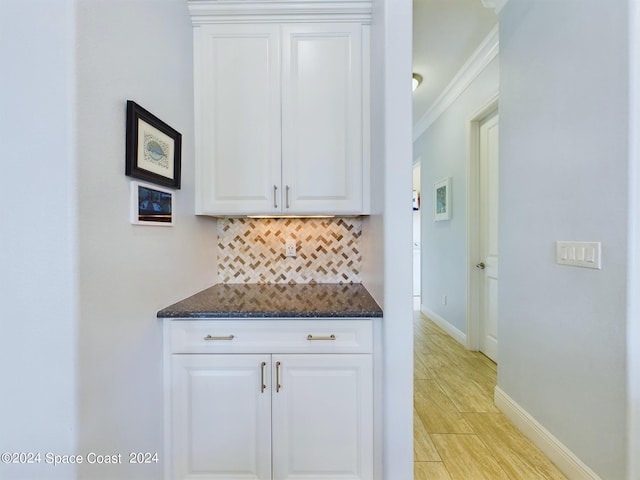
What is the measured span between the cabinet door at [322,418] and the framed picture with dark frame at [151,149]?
92 centimetres

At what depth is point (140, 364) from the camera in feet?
3.62

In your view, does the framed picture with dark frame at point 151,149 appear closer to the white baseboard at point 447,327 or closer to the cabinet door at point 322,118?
the cabinet door at point 322,118

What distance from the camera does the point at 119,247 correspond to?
3.25 feet

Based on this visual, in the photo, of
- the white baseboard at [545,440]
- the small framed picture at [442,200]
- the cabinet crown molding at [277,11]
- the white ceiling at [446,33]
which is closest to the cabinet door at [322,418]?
the white baseboard at [545,440]

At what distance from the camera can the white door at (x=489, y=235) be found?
2.67 metres

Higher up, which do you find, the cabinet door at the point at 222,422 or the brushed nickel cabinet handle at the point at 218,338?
the brushed nickel cabinet handle at the point at 218,338

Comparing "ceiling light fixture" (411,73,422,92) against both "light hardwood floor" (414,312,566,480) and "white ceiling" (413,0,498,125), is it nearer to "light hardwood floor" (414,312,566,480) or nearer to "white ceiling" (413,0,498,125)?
"white ceiling" (413,0,498,125)

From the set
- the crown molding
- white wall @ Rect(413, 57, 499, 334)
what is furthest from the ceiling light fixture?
white wall @ Rect(413, 57, 499, 334)

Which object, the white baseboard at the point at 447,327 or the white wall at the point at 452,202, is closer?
the white wall at the point at 452,202

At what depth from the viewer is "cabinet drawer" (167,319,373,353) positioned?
1.24 metres

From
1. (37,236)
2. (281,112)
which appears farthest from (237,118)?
(37,236)

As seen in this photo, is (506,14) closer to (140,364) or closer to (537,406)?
(537,406)

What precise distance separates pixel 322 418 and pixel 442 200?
3.02 m

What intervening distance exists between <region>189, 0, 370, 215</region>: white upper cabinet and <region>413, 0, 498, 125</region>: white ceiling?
3.27 ft
